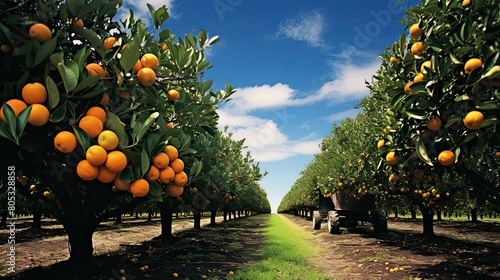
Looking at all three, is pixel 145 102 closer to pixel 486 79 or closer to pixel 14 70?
pixel 14 70

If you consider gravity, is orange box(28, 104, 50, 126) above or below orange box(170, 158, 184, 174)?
above

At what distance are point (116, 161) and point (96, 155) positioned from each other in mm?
154

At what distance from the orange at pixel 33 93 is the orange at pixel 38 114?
9cm

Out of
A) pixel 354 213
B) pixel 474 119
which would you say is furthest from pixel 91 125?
pixel 354 213

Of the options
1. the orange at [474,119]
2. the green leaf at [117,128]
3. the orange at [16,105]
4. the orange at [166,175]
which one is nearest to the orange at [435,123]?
the orange at [474,119]

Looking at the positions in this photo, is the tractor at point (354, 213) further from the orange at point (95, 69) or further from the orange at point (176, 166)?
the orange at point (95, 69)

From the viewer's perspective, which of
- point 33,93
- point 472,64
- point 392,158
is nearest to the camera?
point 33,93

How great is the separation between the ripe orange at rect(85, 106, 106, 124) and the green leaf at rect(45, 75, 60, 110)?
277mm

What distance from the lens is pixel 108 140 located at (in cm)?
271

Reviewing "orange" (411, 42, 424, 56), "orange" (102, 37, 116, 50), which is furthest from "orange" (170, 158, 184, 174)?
"orange" (411, 42, 424, 56)

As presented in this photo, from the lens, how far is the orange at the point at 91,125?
2.77 m

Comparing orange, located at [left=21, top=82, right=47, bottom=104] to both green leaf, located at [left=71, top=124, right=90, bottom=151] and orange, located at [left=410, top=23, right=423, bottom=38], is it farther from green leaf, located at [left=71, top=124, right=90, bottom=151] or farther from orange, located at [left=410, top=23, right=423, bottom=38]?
orange, located at [left=410, top=23, right=423, bottom=38]

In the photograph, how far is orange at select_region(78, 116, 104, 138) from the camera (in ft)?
9.07

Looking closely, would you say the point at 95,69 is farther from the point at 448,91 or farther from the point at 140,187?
the point at 448,91
